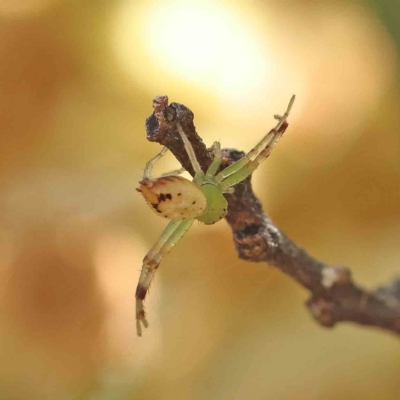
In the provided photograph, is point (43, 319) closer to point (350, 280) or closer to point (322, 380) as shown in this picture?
point (322, 380)

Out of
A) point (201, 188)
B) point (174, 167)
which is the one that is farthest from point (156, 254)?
point (174, 167)

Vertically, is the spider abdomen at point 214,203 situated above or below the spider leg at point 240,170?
below

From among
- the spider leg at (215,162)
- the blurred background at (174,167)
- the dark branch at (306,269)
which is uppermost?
the blurred background at (174,167)

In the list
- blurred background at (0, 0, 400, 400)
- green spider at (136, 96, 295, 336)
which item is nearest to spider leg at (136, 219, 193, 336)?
green spider at (136, 96, 295, 336)

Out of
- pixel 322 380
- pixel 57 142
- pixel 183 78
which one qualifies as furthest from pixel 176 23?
pixel 322 380

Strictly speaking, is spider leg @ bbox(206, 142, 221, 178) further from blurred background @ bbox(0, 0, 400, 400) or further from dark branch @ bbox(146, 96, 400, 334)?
blurred background @ bbox(0, 0, 400, 400)

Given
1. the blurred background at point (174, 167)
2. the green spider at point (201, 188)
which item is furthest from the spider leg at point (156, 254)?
the blurred background at point (174, 167)

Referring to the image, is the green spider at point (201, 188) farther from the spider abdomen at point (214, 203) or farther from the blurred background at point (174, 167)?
the blurred background at point (174, 167)
